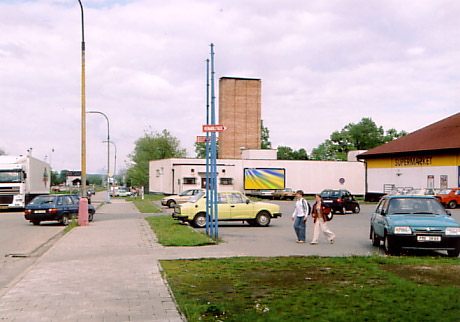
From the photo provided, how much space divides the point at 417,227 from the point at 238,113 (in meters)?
73.2

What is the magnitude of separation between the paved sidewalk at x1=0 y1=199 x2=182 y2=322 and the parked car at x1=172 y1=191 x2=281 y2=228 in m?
7.20

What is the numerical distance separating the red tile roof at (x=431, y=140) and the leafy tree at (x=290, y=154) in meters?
67.0

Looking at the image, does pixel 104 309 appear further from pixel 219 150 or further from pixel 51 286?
pixel 219 150

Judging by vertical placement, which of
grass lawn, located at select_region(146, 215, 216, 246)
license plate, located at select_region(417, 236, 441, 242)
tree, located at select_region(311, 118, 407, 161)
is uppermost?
tree, located at select_region(311, 118, 407, 161)

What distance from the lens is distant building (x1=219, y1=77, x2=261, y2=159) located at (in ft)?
276

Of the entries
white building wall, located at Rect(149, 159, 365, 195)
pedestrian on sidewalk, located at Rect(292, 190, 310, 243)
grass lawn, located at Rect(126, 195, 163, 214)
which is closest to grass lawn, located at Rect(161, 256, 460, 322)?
pedestrian on sidewalk, located at Rect(292, 190, 310, 243)

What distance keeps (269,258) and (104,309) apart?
5.46 meters

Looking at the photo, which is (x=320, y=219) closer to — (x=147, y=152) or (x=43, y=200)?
(x=43, y=200)

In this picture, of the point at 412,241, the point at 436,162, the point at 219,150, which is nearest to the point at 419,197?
the point at 412,241

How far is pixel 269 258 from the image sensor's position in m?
11.6

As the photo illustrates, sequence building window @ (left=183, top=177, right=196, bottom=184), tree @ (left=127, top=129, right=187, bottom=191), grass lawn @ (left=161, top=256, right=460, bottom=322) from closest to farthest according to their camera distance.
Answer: grass lawn @ (left=161, top=256, right=460, bottom=322) → building window @ (left=183, top=177, right=196, bottom=184) → tree @ (left=127, top=129, right=187, bottom=191)

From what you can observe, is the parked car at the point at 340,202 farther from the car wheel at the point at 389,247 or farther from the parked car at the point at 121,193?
the parked car at the point at 121,193

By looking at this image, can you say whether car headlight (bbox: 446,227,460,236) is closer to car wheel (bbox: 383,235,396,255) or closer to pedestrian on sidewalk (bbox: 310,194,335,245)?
car wheel (bbox: 383,235,396,255)

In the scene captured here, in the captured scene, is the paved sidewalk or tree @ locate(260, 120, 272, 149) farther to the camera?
tree @ locate(260, 120, 272, 149)
